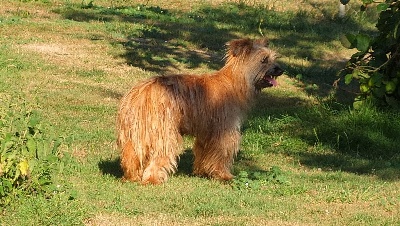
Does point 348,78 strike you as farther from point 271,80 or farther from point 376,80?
point 271,80

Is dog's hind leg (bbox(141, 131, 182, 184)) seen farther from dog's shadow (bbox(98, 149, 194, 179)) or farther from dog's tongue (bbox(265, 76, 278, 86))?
dog's tongue (bbox(265, 76, 278, 86))

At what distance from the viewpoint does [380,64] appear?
12.9 m

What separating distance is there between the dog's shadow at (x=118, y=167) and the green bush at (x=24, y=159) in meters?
1.57

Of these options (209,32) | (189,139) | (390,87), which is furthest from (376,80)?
(209,32)

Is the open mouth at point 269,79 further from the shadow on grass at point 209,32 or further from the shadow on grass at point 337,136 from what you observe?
the shadow on grass at point 209,32

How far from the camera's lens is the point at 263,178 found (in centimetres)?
959

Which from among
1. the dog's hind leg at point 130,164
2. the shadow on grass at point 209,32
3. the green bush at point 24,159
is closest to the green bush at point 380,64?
the shadow on grass at point 209,32

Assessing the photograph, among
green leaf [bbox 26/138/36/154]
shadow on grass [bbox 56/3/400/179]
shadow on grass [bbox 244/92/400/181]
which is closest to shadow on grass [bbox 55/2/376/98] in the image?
shadow on grass [bbox 56/3/400/179]

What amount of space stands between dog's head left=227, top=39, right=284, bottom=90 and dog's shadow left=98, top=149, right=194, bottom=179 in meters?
1.32

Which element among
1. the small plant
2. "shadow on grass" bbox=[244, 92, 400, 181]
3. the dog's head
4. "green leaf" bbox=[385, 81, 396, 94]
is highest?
the dog's head

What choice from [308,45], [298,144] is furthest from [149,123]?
[308,45]

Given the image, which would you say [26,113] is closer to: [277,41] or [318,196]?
[318,196]

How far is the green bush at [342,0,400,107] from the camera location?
12.7m

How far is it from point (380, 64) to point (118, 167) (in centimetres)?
460
